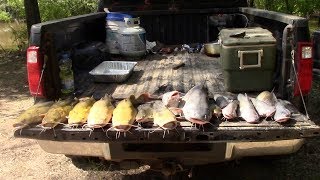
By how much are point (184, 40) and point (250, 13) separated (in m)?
1.50

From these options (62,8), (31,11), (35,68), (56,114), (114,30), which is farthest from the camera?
(62,8)

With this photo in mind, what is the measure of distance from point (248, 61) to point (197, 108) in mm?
803

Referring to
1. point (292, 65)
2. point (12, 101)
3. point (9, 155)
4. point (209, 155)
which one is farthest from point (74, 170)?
point (12, 101)

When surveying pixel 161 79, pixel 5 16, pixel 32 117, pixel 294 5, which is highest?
pixel 32 117

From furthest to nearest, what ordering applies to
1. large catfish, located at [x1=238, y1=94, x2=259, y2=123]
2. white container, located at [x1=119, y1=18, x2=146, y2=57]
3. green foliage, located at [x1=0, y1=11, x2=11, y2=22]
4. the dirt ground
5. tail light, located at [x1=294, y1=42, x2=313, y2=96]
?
green foliage, located at [x1=0, y1=11, x2=11, y2=22], white container, located at [x1=119, y1=18, x2=146, y2=57], the dirt ground, tail light, located at [x1=294, y1=42, x2=313, y2=96], large catfish, located at [x1=238, y1=94, x2=259, y2=123]

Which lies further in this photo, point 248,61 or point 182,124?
point 248,61

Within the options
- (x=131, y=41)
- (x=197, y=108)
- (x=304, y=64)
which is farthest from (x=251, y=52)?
(x=131, y=41)

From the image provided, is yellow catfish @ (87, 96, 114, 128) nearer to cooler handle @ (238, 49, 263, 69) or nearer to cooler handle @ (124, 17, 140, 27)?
cooler handle @ (238, 49, 263, 69)

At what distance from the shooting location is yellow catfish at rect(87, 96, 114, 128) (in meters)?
3.18

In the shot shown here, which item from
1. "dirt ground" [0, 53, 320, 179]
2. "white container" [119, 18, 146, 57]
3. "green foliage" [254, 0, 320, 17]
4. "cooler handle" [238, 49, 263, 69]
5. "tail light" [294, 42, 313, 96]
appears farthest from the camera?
"green foliage" [254, 0, 320, 17]

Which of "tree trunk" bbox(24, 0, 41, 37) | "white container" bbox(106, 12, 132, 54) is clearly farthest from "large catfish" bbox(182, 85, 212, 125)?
"tree trunk" bbox(24, 0, 41, 37)

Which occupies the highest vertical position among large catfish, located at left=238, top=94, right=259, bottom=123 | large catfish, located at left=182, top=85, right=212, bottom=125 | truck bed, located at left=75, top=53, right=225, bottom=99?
large catfish, located at left=182, top=85, right=212, bottom=125

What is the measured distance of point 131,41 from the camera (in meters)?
5.80

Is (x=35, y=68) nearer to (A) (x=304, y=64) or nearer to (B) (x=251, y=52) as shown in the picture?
(B) (x=251, y=52)
